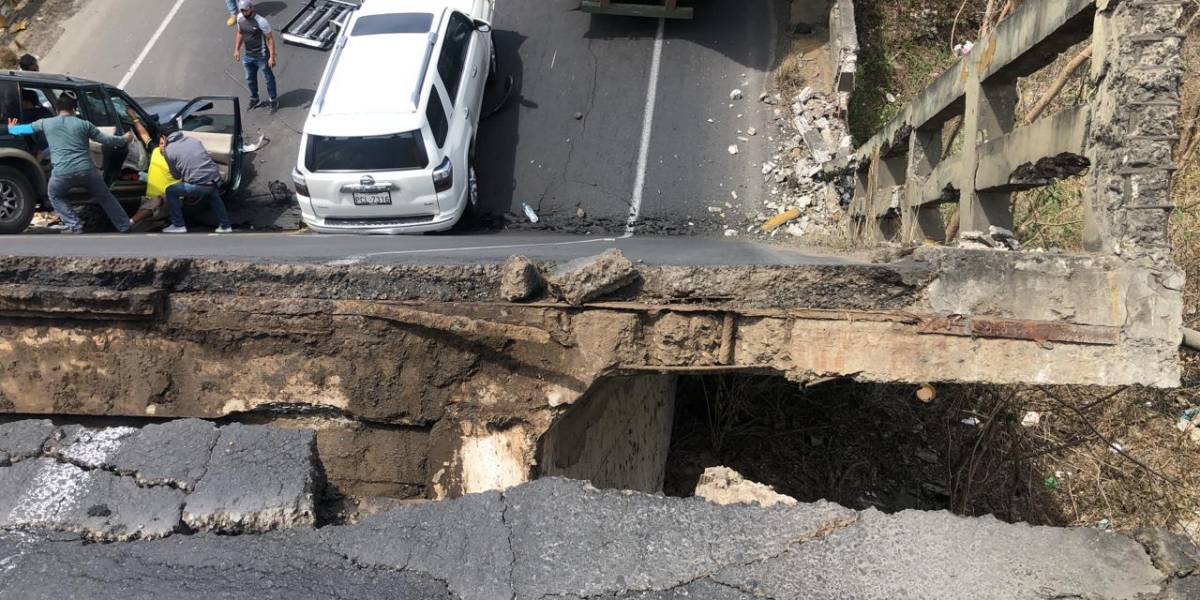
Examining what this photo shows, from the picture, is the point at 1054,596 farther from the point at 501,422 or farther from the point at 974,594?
the point at 501,422

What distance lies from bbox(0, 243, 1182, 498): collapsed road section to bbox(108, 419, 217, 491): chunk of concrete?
0.96 metres

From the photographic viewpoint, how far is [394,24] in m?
11.1

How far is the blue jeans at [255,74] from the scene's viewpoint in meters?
13.0

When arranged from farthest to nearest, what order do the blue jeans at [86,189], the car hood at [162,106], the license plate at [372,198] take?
1. the car hood at [162,106]
2. the license plate at [372,198]
3. the blue jeans at [86,189]

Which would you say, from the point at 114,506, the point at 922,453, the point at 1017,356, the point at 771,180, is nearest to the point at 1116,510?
the point at 922,453

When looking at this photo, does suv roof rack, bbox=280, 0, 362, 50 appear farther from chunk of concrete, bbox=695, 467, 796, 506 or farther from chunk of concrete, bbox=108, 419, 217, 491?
chunk of concrete, bbox=108, 419, 217, 491

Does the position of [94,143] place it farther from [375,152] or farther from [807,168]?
[807,168]

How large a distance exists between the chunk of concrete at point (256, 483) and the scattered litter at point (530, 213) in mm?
8191

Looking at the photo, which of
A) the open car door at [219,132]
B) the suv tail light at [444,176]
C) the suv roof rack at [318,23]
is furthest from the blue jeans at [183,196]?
the suv roof rack at [318,23]

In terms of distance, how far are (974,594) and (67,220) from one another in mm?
10381

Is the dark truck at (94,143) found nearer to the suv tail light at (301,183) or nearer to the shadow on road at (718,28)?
the suv tail light at (301,183)

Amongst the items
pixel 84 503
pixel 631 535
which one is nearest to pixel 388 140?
pixel 84 503

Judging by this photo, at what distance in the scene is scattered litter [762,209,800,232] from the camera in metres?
10.8

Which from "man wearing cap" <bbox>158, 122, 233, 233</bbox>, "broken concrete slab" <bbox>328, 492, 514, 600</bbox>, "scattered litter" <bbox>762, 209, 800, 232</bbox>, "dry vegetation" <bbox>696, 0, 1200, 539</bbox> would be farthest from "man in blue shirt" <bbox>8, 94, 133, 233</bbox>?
"broken concrete slab" <bbox>328, 492, 514, 600</bbox>
